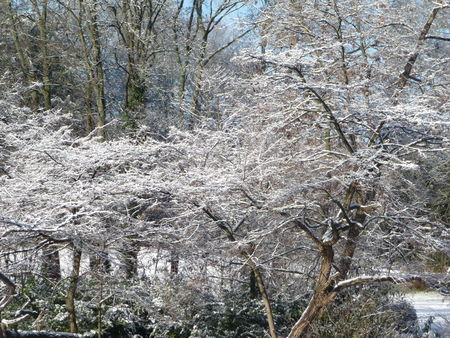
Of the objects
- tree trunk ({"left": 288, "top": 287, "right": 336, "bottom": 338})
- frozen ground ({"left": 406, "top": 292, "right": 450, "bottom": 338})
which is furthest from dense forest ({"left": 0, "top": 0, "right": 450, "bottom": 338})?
frozen ground ({"left": 406, "top": 292, "right": 450, "bottom": 338})

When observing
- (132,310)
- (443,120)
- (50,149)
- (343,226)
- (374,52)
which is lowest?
(132,310)

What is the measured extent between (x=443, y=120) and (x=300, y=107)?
1657mm

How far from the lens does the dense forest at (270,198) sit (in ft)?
21.3

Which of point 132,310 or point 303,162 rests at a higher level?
point 303,162

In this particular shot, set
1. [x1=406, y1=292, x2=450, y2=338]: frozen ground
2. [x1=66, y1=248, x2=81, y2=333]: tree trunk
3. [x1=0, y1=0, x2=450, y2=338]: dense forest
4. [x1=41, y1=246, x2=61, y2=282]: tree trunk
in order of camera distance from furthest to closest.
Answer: [x1=406, y1=292, x2=450, y2=338]: frozen ground < [x1=41, y1=246, x2=61, y2=282]: tree trunk < [x1=66, y1=248, x2=81, y2=333]: tree trunk < [x1=0, y1=0, x2=450, y2=338]: dense forest

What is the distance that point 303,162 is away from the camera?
7.10 meters

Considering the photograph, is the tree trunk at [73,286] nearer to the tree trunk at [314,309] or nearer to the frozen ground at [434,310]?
the tree trunk at [314,309]

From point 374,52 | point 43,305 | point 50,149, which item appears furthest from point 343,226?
point 43,305

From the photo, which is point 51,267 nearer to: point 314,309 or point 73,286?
point 73,286

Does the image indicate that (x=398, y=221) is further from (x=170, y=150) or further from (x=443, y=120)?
(x=170, y=150)

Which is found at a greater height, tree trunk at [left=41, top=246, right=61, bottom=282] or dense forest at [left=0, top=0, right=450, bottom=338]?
dense forest at [left=0, top=0, right=450, bottom=338]

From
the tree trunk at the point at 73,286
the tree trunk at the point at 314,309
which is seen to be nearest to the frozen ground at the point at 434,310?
the tree trunk at the point at 314,309

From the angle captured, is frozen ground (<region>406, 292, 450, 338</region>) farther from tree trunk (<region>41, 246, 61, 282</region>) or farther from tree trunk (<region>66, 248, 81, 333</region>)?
tree trunk (<region>41, 246, 61, 282</region>)

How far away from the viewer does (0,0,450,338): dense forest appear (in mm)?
6492
